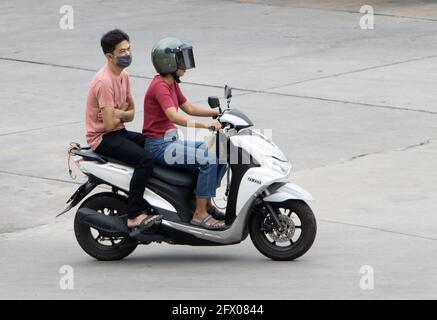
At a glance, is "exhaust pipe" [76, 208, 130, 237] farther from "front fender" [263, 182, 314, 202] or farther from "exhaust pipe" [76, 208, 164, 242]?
"front fender" [263, 182, 314, 202]

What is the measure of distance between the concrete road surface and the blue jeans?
0.61 m

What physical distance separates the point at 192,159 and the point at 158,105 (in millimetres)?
501

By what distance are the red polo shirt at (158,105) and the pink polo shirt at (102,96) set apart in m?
0.20

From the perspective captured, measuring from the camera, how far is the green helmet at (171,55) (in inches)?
380

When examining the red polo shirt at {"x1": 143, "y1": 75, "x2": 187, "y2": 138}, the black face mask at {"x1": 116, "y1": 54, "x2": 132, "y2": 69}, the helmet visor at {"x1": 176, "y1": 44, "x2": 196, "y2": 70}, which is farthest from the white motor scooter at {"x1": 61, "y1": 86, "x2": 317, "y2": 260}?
the black face mask at {"x1": 116, "y1": 54, "x2": 132, "y2": 69}

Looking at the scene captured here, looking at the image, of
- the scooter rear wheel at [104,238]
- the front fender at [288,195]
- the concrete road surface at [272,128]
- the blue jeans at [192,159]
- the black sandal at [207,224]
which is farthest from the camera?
the scooter rear wheel at [104,238]

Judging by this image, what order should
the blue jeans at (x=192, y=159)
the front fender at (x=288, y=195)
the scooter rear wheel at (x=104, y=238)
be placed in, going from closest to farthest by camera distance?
1. the front fender at (x=288, y=195)
2. the blue jeans at (x=192, y=159)
3. the scooter rear wheel at (x=104, y=238)

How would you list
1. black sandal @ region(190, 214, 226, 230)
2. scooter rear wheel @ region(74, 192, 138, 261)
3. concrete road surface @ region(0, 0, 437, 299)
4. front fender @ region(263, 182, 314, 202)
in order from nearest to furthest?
concrete road surface @ region(0, 0, 437, 299)
front fender @ region(263, 182, 314, 202)
black sandal @ region(190, 214, 226, 230)
scooter rear wheel @ region(74, 192, 138, 261)

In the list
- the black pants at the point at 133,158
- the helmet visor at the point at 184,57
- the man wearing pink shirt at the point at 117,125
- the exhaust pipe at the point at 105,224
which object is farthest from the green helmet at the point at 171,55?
the exhaust pipe at the point at 105,224

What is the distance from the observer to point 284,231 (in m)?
9.53

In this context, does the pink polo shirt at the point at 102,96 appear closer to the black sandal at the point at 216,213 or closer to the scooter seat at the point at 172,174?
the scooter seat at the point at 172,174

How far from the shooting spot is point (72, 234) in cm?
1083

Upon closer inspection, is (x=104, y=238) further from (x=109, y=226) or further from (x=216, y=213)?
(x=216, y=213)

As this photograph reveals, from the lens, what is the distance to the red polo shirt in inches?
380
